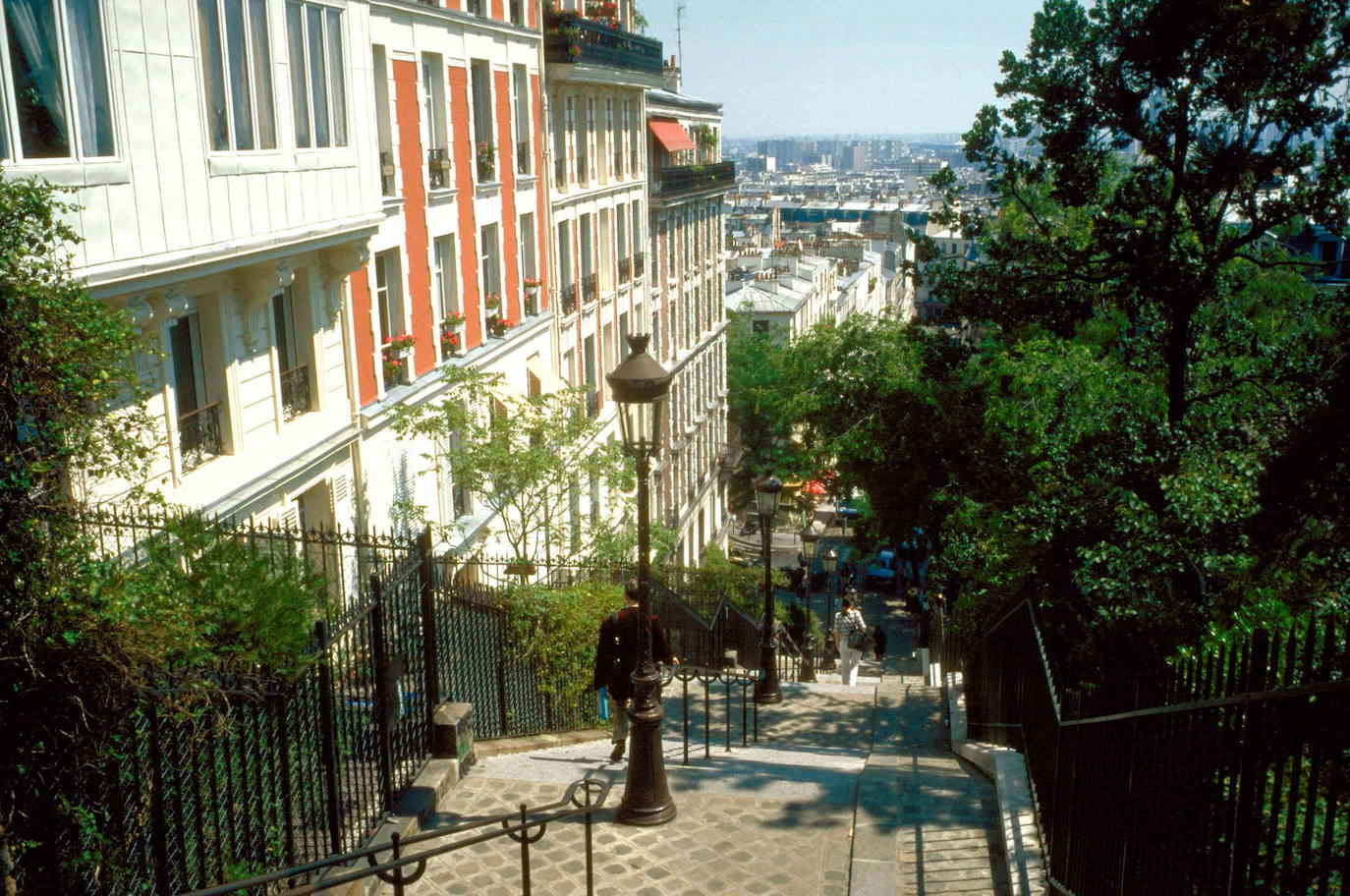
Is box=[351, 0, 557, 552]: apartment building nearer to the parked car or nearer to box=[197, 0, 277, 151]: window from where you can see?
box=[197, 0, 277, 151]: window

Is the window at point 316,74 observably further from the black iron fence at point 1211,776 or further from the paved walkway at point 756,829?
the black iron fence at point 1211,776

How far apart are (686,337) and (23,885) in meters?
39.5

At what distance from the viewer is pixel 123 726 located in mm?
5727

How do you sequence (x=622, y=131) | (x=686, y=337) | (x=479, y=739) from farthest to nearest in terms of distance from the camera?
(x=686, y=337) < (x=622, y=131) < (x=479, y=739)

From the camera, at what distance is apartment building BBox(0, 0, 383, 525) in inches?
401

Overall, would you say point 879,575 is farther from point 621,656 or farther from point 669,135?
point 621,656

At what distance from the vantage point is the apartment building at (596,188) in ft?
90.2

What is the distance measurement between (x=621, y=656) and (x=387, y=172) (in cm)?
1169

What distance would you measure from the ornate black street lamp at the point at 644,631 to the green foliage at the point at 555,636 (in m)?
4.72

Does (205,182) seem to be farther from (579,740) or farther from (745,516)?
(745,516)

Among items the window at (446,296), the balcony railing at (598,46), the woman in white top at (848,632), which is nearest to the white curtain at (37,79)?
the window at (446,296)

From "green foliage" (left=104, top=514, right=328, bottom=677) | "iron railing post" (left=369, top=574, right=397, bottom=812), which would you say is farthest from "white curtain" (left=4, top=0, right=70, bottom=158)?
"iron railing post" (left=369, top=574, right=397, bottom=812)

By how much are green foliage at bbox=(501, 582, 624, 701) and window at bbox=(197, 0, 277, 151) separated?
5.98 meters

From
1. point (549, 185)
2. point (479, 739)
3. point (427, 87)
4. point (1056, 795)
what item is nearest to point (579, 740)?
point (479, 739)
